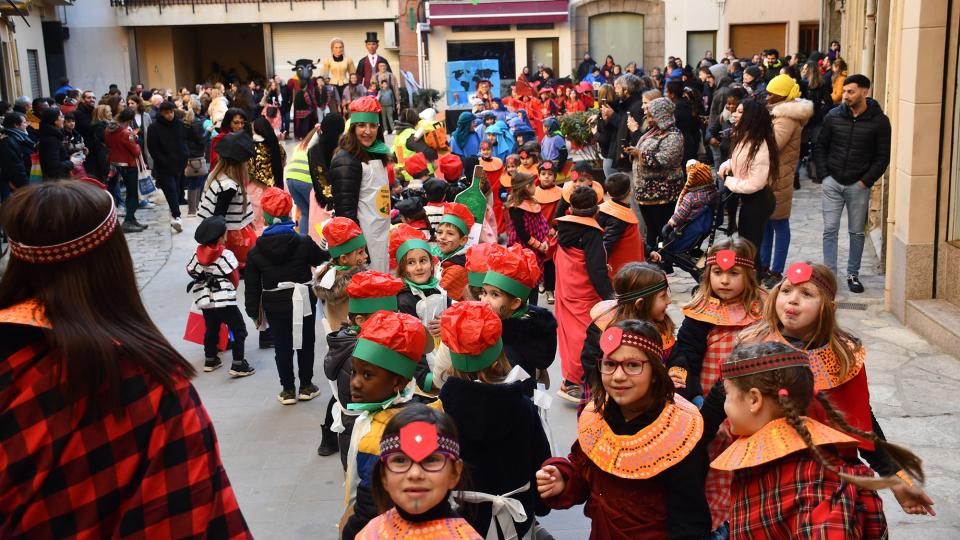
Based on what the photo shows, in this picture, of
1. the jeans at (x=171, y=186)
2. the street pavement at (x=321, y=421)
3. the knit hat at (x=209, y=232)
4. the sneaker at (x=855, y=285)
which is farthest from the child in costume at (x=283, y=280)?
the jeans at (x=171, y=186)

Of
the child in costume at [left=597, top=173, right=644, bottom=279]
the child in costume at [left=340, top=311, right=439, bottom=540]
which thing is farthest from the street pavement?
the child in costume at [left=340, top=311, right=439, bottom=540]

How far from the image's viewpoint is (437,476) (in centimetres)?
313

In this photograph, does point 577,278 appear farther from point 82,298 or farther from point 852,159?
point 82,298

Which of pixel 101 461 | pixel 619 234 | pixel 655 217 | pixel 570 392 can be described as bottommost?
pixel 570 392

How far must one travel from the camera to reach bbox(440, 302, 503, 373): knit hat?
406cm

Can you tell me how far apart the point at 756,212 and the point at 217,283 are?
15.4ft

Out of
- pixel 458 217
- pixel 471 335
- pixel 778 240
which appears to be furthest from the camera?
pixel 778 240

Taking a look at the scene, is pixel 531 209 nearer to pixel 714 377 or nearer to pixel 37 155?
pixel 714 377

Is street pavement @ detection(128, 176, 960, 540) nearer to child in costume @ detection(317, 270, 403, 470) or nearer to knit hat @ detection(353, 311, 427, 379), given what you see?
child in costume @ detection(317, 270, 403, 470)

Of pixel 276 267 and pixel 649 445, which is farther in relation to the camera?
pixel 276 267

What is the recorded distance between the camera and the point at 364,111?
7.99 m

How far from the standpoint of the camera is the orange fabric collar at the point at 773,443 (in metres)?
3.04

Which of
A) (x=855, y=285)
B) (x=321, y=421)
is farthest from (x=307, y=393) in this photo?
(x=855, y=285)

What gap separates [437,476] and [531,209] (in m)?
6.02
